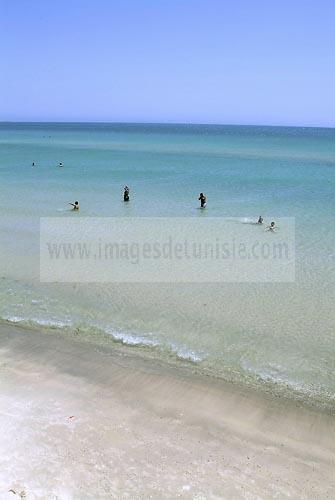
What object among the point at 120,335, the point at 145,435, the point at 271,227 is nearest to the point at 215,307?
the point at 120,335

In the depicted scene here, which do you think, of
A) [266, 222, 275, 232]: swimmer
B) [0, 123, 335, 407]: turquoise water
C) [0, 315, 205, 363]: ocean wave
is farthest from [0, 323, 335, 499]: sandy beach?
[266, 222, 275, 232]: swimmer

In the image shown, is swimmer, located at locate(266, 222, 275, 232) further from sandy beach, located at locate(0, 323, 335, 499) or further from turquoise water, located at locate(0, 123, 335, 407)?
sandy beach, located at locate(0, 323, 335, 499)

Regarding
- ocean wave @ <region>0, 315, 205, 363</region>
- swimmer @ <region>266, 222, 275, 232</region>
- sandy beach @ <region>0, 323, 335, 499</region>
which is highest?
swimmer @ <region>266, 222, 275, 232</region>

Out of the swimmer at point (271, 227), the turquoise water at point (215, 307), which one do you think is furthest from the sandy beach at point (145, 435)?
the swimmer at point (271, 227)

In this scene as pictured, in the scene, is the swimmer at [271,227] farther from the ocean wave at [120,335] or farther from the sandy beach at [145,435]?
the sandy beach at [145,435]

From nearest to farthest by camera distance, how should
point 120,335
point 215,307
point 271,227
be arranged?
point 120,335
point 215,307
point 271,227

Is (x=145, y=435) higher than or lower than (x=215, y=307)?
lower

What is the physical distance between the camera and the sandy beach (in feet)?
24.4

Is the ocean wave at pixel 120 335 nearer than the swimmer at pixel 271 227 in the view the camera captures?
Yes

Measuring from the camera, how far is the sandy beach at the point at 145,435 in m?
7.43

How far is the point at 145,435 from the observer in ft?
28.3

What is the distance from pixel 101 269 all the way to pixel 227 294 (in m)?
5.00

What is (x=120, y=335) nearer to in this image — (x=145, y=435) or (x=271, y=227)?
(x=145, y=435)

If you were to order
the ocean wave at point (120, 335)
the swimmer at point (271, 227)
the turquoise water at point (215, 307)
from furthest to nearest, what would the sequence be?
1. the swimmer at point (271, 227)
2. the ocean wave at point (120, 335)
3. the turquoise water at point (215, 307)
